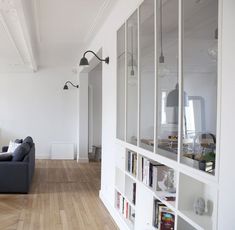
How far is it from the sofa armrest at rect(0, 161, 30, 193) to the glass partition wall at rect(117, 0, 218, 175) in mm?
2572

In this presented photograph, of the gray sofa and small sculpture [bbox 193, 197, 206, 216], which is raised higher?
small sculpture [bbox 193, 197, 206, 216]

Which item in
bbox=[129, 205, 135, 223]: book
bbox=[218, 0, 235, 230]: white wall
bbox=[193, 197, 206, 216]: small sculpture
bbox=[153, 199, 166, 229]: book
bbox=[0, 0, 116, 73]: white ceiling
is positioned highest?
bbox=[0, 0, 116, 73]: white ceiling

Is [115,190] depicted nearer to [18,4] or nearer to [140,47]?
[140,47]

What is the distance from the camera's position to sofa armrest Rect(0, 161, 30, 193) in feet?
16.7

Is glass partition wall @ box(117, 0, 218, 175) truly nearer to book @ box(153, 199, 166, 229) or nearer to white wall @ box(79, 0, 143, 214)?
book @ box(153, 199, 166, 229)

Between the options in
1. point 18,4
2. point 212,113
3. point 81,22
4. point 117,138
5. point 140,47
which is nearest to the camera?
point 212,113

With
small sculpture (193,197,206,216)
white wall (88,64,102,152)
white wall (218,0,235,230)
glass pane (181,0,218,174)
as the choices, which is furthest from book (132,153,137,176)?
white wall (88,64,102,152)

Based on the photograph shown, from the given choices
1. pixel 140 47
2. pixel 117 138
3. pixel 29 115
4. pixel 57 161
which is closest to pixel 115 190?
pixel 117 138

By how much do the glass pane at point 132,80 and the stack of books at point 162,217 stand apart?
893 millimetres

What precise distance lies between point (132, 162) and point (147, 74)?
103 cm

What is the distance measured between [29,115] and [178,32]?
7642 millimetres

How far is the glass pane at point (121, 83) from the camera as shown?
381cm

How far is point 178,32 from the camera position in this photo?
2.25m

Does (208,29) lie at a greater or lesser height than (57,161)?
greater
